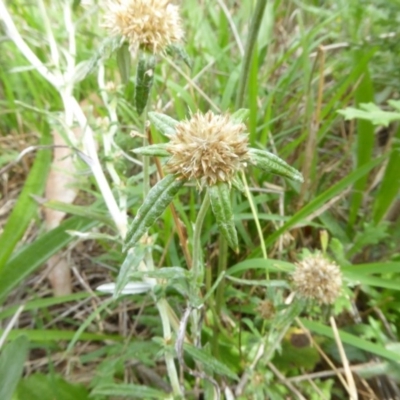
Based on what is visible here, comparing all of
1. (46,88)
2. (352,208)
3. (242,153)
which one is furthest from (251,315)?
(46,88)

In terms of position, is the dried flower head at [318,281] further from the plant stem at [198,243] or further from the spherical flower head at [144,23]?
the spherical flower head at [144,23]

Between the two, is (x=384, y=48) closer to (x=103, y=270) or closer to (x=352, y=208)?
(x=352, y=208)

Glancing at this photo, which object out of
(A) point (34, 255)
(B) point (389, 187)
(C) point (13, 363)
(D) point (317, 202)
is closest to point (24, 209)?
(A) point (34, 255)

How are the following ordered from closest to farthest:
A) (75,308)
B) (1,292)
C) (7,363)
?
(7,363), (1,292), (75,308)

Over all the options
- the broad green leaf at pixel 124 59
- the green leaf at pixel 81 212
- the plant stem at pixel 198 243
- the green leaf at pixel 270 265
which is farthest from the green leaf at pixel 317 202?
the broad green leaf at pixel 124 59

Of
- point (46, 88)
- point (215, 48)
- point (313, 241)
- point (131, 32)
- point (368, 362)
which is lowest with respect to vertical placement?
point (368, 362)

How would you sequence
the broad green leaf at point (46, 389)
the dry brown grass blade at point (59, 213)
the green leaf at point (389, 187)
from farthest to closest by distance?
the dry brown grass blade at point (59, 213) < the green leaf at point (389, 187) < the broad green leaf at point (46, 389)

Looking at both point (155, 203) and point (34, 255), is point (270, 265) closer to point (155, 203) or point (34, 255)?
point (155, 203)
